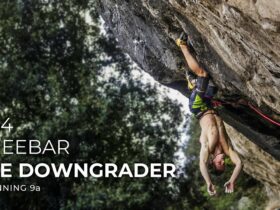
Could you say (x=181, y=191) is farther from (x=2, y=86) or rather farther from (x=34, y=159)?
(x=2, y=86)

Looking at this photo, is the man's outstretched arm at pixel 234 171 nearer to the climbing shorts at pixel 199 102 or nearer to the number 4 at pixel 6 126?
the climbing shorts at pixel 199 102

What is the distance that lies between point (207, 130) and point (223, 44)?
45.6 inches

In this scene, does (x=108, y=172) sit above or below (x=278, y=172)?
above

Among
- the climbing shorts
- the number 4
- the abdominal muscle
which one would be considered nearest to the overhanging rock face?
the climbing shorts

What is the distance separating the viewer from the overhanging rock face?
577cm

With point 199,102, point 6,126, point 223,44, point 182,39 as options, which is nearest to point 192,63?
point 182,39

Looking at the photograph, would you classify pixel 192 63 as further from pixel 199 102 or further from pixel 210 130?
pixel 210 130

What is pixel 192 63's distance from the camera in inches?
307

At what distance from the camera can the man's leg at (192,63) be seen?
7824 millimetres

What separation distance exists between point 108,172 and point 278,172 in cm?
905

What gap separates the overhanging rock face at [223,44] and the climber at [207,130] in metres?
0.20

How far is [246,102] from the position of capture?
8.85 m

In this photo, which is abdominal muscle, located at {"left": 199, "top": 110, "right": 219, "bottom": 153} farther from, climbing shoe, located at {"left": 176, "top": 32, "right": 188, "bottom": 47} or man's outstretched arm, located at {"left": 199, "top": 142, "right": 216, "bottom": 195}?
climbing shoe, located at {"left": 176, "top": 32, "right": 188, "bottom": 47}

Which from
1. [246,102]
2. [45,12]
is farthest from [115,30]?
[45,12]
